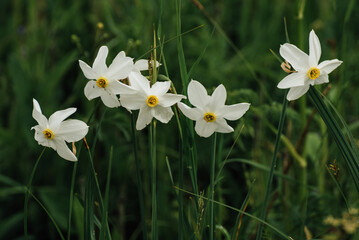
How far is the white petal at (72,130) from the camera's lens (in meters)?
0.91

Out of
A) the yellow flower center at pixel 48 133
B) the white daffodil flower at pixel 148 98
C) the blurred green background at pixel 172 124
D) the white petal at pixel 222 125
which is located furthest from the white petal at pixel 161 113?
the blurred green background at pixel 172 124

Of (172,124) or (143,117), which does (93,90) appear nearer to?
(143,117)

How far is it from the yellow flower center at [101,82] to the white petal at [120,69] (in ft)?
0.04

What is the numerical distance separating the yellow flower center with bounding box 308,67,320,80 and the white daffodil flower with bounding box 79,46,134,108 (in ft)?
1.19

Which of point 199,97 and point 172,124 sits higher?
point 172,124

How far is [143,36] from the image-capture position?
2203mm

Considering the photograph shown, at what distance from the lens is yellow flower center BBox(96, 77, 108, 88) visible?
918 mm

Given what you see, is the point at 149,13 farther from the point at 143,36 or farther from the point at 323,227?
the point at 323,227

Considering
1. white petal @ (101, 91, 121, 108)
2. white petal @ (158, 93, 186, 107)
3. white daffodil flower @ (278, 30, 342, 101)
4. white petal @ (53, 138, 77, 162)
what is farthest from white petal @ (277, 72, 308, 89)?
white petal @ (53, 138, 77, 162)

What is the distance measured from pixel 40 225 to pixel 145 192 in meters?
0.47

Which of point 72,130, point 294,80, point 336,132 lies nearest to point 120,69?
point 72,130

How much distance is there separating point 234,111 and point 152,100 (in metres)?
0.17

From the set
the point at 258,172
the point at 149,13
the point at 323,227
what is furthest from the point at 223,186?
the point at 149,13

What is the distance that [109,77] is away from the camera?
908 mm
